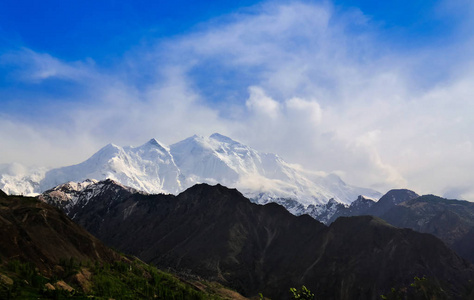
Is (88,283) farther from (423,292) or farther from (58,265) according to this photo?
(423,292)

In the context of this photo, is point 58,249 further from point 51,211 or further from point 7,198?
point 7,198

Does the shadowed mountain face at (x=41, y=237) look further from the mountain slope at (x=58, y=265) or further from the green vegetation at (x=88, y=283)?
the green vegetation at (x=88, y=283)

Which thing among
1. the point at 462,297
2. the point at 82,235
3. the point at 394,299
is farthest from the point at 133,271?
the point at 462,297

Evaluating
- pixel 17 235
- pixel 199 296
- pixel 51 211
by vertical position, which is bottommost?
pixel 199 296

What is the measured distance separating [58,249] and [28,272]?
34182mm

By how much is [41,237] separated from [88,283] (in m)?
32.8

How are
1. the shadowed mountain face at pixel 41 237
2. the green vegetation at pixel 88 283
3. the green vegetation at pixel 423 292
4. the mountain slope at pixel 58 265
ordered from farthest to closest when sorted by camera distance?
the green vegetation at pixel 423 292, the shadowed mountain face at pixel 41 237, the mountain slope at pixel 58 265, the green vegetation at pixel 88 283

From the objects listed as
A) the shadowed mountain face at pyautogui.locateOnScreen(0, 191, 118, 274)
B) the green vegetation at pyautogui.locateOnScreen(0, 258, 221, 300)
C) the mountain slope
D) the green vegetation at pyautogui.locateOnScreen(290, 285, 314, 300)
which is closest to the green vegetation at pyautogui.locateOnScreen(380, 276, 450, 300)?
the green vegetation at pyautogui.locateOnScreen(0, 258, 221, 300)

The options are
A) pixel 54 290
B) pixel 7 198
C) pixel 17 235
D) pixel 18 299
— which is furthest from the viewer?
pixel 7 198

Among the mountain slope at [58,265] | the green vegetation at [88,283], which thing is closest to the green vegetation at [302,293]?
the green vegetation at [88,283]

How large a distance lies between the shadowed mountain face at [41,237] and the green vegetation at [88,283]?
456 centimetres

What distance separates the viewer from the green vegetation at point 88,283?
7056cm

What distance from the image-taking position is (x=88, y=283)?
10231 centimetres

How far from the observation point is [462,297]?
187m
